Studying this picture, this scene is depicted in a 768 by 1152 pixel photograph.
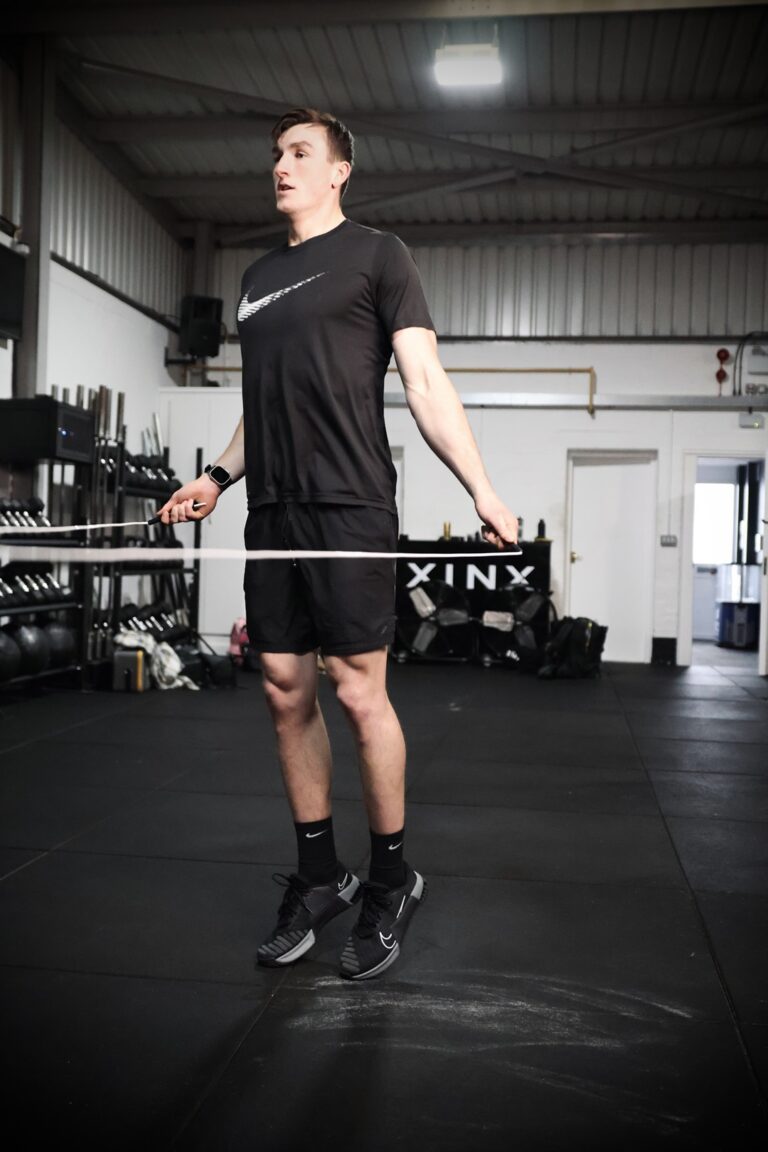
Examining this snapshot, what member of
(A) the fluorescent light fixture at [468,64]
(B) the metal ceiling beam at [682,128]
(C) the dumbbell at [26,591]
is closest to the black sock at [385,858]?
(C) the dumbbell at [26,591]

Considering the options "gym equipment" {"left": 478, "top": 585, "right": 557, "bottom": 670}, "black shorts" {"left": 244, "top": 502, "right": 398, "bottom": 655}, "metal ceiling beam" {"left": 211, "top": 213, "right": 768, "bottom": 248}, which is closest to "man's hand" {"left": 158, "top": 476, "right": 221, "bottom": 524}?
"black shorts" {"left": 244, "top": 502, "right": 398, "bottom": 655}

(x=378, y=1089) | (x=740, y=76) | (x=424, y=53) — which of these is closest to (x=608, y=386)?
(x=740, y=76)

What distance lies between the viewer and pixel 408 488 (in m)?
9.19

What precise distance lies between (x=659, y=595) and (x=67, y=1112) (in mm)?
8302

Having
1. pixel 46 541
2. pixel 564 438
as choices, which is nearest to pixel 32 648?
pixel 46 541

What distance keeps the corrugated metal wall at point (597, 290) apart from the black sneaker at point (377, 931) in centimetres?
785

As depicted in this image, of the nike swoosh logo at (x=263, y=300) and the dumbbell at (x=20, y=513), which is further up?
the nike swoosh logo at (x=263, y=300)

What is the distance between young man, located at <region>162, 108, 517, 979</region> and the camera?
1.77m

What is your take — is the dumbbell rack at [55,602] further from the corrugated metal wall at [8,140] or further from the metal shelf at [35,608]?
the corrugated metal wall at [8,140]

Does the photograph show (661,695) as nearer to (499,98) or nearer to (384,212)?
(499,98)

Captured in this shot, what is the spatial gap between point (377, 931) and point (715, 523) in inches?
473

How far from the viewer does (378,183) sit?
812cm

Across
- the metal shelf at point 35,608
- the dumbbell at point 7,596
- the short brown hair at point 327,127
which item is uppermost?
the short brown hair at point 327,127

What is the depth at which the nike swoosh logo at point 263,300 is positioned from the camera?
1800mm
